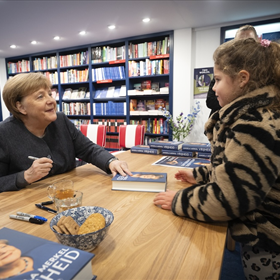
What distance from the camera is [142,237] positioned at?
2.19ft

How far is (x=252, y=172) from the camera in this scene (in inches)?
25.4

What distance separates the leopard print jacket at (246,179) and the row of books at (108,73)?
4.13m

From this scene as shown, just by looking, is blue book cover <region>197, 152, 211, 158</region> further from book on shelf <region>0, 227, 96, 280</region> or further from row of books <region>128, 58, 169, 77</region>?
row of books <region>128, 58, 169, 77</region>

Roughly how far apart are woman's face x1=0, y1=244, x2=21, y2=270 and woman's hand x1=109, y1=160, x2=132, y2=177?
0.72 metres

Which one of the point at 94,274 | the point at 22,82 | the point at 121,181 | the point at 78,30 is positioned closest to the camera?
the point at 94,274

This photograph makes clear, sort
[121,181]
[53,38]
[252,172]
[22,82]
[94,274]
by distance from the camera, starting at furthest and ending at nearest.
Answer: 1. [53,38]
2. [22,82]
3. [121,181]
4. [252,172]
5. [94,274]

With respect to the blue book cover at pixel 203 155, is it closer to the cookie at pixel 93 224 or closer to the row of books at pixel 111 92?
the cookie at pixel 93 224

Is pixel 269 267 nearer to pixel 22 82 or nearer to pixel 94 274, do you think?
pixel 94 274

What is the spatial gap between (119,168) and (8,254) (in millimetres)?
778

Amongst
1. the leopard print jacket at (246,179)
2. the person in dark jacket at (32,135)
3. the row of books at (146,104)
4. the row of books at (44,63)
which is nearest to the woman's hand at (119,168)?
the person in dark jacket at (32,135)

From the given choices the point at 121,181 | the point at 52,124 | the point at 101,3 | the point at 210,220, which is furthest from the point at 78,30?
the point at 210,220

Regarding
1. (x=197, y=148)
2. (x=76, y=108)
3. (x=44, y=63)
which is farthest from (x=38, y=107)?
(x=44, y=63)

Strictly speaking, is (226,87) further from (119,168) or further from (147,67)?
(147,67)

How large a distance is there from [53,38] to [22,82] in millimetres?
3668
